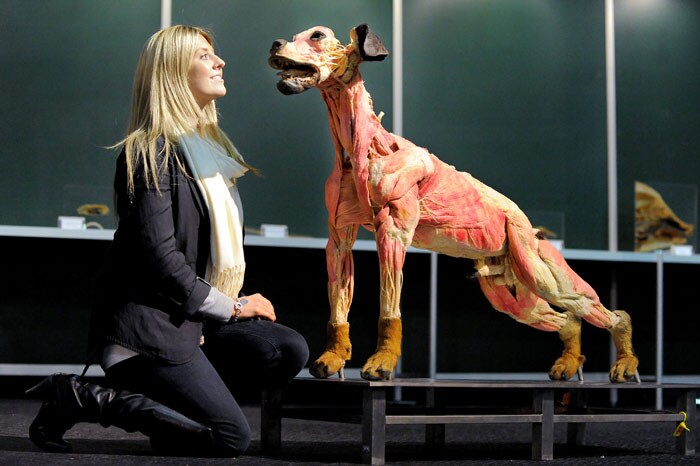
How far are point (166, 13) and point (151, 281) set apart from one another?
9.84 feet

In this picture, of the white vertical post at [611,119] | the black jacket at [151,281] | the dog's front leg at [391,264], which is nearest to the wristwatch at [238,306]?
the black jacket at [151,281]

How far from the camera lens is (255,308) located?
2523 mm

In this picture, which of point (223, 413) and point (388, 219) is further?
point (388, 219)

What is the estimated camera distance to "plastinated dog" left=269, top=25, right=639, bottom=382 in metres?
2.74

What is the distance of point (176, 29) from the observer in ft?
8.52

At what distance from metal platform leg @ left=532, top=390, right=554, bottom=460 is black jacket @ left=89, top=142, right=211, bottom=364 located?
969mm

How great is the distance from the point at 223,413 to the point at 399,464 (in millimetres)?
485

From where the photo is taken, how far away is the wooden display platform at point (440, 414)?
7.98ft

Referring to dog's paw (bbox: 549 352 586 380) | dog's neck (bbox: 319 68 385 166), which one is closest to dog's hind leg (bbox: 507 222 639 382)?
dog's paw (bbox: 549 352 586 380)

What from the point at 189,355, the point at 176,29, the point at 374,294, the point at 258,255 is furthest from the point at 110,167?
the point at 189,355

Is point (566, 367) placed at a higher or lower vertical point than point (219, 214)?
lower

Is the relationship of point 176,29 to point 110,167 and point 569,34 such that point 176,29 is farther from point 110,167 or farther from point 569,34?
point 569,34

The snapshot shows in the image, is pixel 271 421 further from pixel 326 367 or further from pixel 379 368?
pixel 379 368

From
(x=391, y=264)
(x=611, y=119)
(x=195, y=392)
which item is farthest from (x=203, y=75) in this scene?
(x=611, y=119)
